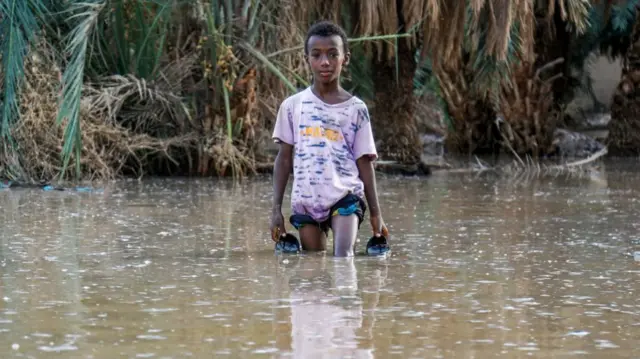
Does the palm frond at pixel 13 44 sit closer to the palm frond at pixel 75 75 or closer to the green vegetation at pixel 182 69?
the green vegetation at pixel 182 69

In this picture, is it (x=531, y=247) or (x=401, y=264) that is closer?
(x=401, y=264)

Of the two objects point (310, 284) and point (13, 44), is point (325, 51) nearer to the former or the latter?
point (310, 284)

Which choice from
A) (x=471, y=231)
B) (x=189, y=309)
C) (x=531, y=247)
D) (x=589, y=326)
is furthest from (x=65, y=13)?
(x=589, y=326)

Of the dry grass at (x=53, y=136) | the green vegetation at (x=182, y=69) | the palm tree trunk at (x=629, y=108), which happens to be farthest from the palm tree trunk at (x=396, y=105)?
the palm tree trunk at (x=629, y=108)

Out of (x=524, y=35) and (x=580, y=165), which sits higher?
(x=524, y=35)

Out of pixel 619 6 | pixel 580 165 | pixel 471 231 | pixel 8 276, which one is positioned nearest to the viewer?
pixel 8 276

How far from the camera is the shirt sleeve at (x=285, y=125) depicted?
6773mm

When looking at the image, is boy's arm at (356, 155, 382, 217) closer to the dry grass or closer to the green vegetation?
the green vegetation

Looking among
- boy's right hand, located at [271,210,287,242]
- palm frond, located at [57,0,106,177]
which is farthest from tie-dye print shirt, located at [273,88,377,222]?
palm frond, located at [57,0,106,177]

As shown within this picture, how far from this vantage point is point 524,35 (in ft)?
40.4

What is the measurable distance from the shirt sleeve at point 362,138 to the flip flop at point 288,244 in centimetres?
51

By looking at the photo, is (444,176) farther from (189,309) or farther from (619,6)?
(189,309)

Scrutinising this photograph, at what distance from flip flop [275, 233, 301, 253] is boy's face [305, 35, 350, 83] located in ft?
2.55

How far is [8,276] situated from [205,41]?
5.62 meters
